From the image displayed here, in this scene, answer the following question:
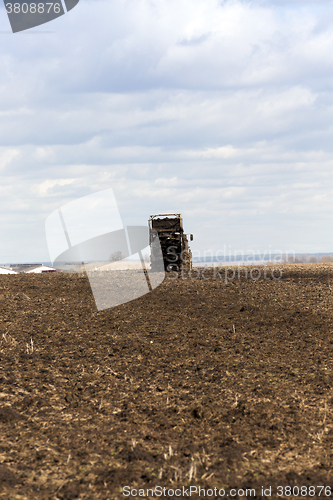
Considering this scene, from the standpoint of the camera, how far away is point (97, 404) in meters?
6.97

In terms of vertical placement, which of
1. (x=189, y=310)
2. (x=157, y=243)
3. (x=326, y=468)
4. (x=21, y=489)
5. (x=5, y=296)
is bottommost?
(x=326, y=468)

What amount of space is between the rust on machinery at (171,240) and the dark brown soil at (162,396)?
11.1 meters

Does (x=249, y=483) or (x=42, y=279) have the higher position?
(x=42, y=279)

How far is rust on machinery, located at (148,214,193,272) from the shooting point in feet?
80.9

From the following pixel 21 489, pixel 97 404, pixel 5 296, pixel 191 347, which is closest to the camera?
pixel 21 489

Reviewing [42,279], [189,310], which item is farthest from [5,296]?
[189,310]

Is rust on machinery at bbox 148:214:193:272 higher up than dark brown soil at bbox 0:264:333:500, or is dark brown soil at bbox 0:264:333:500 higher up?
rust on machinery at bbox 148:214:193:272

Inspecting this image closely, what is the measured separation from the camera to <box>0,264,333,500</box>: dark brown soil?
510 centimetres

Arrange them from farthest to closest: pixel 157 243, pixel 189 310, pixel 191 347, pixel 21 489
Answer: pixel 157 243, pixel 189 310, pixel 191 347, pixel 21 489

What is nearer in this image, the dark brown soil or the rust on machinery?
the dark brown soil

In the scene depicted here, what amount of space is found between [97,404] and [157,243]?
59.1 feet

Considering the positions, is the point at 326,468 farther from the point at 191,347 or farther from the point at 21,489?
the point at 191,347

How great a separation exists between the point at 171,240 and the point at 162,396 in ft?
57.9

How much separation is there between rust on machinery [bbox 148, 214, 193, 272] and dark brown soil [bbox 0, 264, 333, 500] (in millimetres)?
11058
